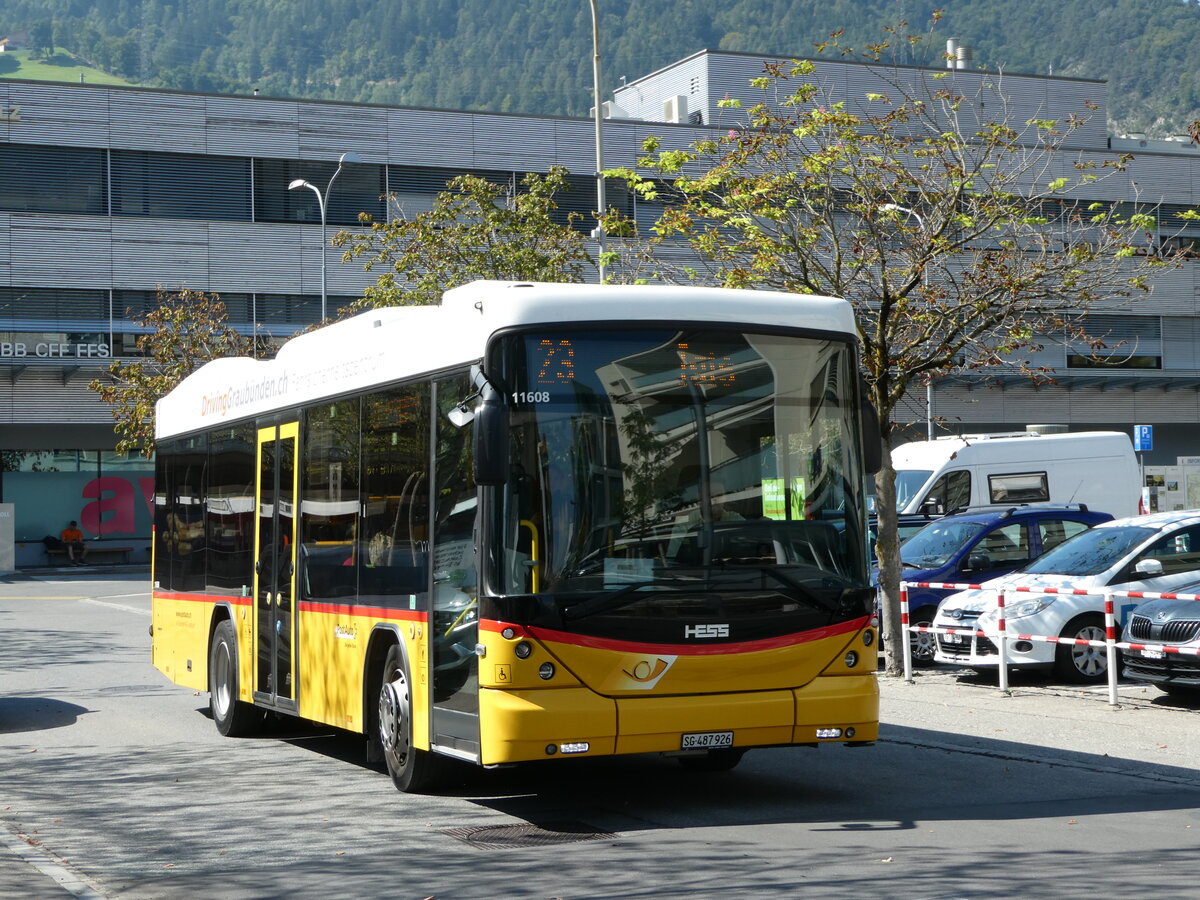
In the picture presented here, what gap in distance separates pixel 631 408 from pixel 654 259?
416 inches

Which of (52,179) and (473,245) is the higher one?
(52,179)

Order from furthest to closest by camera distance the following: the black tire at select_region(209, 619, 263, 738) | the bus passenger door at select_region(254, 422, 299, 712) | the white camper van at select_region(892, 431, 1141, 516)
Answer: the white camper van at select_region(892, 431, 1141, 516) → the black tire at select_region(209, 619, 263, 738) → the bus passenger door at select_region(254, 422, 299, 712)

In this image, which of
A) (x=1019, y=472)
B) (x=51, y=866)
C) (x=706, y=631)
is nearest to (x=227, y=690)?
(x=51, y=866)

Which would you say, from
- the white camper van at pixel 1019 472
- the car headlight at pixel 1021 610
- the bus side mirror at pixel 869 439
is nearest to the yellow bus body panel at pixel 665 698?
the bus side mirror at pixel 869 439

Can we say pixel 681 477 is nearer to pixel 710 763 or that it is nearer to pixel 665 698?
pixel 665 698

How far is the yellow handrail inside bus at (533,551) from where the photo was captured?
8.69m

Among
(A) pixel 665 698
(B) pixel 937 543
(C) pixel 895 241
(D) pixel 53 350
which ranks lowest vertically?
(A) pixel 665 698

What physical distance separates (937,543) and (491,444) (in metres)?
12.1

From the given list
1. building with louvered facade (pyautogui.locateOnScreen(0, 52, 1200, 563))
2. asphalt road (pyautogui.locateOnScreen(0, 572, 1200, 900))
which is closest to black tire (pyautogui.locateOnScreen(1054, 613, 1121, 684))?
asphalt road (pyautogui.locateOnScreen(0, 572, 1200, 900))

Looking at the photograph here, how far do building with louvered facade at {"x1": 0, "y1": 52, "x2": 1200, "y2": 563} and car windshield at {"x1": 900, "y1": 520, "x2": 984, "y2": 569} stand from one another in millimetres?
25972

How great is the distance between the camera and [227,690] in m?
13.5

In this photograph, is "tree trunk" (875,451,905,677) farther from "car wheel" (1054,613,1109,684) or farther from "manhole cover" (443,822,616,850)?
"manhole cover" (443,822,616,850)

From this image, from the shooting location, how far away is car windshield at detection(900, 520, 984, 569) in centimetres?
1925

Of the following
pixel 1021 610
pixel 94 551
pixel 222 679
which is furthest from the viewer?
pixel 94 551
